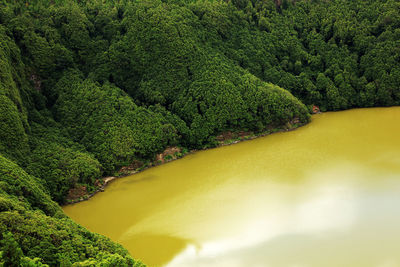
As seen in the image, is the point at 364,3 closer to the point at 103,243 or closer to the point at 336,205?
the point at 336,205

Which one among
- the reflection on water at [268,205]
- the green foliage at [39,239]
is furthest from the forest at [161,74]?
the reflection on water at [268,205]

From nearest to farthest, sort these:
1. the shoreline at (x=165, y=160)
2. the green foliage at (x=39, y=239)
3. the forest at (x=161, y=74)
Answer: the green foliage at (x=39, y=239) < the shoreline at (x=165, y=160) < the forest at (x=161, y=74)

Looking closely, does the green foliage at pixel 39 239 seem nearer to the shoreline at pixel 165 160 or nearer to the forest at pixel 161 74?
the forest at pixel 161 74

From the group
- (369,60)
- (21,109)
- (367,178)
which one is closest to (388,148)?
(367,178)

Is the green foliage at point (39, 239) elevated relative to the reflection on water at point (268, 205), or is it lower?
lower

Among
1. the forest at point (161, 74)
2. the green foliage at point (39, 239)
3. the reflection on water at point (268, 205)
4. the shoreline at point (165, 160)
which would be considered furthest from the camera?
the forest at point (161, 74)

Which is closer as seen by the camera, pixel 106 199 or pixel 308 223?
pixel 308 223
